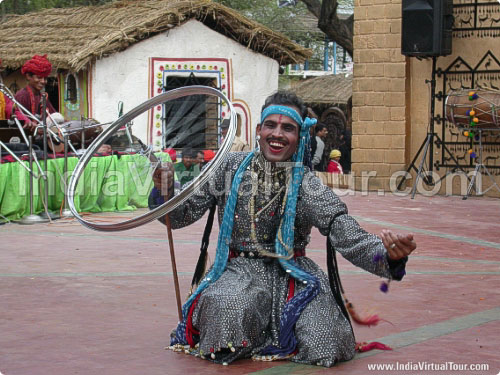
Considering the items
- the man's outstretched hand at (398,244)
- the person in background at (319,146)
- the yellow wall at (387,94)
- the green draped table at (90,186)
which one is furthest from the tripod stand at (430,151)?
the man's outstretched hand at (398,244)

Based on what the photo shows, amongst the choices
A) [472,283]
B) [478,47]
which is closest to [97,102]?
[478,47]

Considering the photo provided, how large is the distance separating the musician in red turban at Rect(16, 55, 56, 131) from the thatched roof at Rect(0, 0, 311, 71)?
5166 millimetres

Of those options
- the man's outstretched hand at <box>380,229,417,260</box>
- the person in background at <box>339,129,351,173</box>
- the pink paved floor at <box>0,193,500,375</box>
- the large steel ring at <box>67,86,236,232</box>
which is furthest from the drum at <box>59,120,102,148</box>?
the person in background at <box>339,129,351,173</box>

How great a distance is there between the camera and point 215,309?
4637 millimetres

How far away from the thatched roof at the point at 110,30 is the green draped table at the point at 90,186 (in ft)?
17.6

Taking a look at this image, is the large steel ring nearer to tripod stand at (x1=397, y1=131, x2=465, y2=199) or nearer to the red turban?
the red turban

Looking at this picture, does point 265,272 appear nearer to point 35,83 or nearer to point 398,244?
point 398,244

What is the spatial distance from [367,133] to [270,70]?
16.2 feet

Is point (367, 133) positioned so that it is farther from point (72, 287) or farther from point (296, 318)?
point (296, 318)

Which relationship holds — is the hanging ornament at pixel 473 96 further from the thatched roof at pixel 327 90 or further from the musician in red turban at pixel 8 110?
the thatched roof at pixel 327 90

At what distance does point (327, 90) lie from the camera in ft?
85.1

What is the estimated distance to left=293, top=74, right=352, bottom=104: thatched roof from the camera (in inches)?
992

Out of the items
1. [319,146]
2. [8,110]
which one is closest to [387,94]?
[319,146]

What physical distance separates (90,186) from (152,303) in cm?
592
